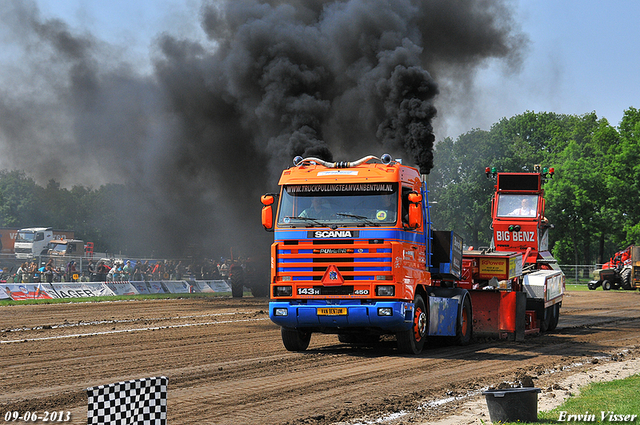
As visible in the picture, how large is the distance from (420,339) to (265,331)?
4813 mm

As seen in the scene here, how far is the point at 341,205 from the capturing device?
38.1ft

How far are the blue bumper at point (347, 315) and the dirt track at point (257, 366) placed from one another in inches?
21.3

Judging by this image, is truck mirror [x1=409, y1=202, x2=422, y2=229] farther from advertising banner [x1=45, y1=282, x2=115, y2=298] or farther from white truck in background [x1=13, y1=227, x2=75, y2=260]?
white truck in background [x1=13, y1=227, x2=75, y2=260]

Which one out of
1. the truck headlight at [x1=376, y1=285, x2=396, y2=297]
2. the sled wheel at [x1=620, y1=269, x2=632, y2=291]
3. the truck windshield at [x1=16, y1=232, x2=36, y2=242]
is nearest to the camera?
the truck headlight at [x1=376, y1=285, x2=396, y2=297]

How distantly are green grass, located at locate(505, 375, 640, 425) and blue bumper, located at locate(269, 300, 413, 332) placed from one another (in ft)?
11.0

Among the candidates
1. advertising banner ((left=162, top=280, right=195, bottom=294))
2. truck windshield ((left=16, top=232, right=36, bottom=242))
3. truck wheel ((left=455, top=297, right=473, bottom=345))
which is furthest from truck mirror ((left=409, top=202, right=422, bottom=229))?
truck windshield ((left=16, top=232, right=36, bottom=242))

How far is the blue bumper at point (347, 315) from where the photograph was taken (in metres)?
11.2

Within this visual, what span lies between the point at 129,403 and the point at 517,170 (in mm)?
68971

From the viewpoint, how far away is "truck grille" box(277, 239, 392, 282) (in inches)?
443

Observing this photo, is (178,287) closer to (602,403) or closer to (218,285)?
(218,285)

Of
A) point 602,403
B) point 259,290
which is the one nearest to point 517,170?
point 259,290

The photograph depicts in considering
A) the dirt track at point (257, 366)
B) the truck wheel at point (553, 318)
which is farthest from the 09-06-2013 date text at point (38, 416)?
the truck wheel at point (553, 318)

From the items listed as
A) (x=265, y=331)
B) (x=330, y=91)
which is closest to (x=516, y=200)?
(x=265, y=331)

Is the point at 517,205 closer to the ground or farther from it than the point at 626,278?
farther from it
